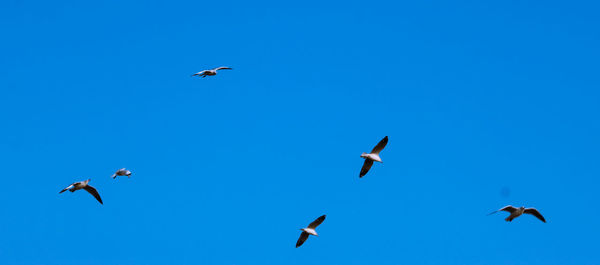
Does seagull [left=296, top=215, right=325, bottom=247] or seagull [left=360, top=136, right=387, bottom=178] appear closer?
seagull [left=360, top=136, right=387, bottom=178]

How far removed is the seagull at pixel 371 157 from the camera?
40.9 meters

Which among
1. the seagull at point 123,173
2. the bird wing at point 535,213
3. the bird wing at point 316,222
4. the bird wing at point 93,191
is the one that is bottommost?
the bird wing at point 316,222

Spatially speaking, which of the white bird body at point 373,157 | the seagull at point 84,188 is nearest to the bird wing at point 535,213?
the white bird body at point 373,157

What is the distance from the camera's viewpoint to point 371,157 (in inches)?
1612

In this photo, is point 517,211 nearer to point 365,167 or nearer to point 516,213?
point 516,213

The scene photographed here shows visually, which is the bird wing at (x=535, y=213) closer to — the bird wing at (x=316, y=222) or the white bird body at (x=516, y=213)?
the white bird body at (x=516, y=213)

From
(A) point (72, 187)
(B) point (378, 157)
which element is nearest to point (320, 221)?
(B) point (378, 157)

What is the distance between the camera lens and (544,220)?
4325cm

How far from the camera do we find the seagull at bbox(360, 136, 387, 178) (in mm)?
40869

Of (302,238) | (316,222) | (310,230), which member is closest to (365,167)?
(316,222)

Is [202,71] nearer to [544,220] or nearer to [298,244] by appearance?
[298,244]

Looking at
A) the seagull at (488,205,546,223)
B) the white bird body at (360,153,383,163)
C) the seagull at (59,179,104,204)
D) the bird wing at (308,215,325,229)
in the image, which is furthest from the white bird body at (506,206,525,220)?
the seagull at (59,179,104,204)

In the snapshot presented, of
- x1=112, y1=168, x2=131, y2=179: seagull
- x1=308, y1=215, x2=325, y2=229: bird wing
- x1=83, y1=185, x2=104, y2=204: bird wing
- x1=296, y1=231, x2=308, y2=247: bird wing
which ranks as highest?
x1=112, y1=168, x2=131, y2=179: seagull

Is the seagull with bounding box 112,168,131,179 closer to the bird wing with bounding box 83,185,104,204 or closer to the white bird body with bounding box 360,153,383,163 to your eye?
the bird wing with bounding box 83,185,104,204
